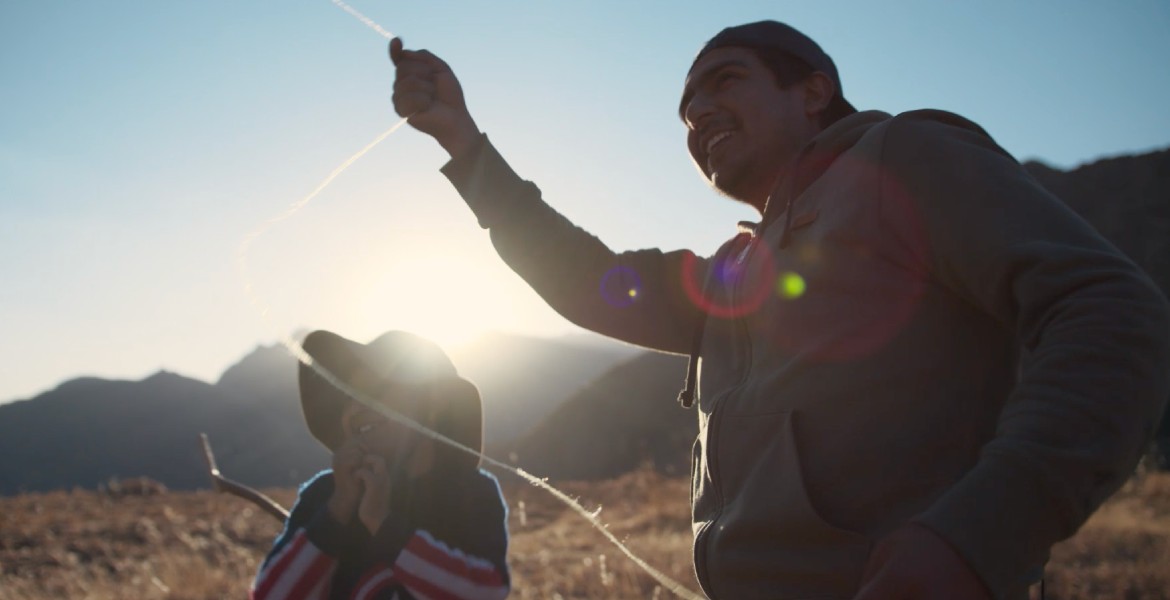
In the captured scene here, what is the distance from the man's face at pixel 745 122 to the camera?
2.09 m

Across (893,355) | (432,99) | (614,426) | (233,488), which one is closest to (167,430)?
(614,426)

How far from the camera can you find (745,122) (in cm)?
210

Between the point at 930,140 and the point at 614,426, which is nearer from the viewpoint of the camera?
the point at 930,140

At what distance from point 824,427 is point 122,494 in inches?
807

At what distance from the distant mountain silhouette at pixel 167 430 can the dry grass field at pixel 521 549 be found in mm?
20963

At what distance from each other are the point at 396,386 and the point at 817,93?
2.04 metres

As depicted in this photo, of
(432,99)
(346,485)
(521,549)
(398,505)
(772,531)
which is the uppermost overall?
(432,99)

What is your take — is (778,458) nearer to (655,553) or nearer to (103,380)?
(655,553)

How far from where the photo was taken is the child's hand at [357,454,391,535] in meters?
2.95

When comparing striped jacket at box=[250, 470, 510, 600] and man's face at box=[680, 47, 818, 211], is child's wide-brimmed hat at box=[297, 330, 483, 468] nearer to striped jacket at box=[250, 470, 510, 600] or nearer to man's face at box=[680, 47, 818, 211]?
striped jacket at box=[250, 470, 510, 600]

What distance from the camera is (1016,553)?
113 centimetres

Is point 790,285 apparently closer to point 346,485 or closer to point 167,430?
point 346,485

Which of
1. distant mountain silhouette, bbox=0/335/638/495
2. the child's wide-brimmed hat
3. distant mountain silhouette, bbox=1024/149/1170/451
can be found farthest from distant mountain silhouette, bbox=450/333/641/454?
the child's wide-brimmed hat

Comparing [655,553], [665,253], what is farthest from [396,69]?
[655,553]
